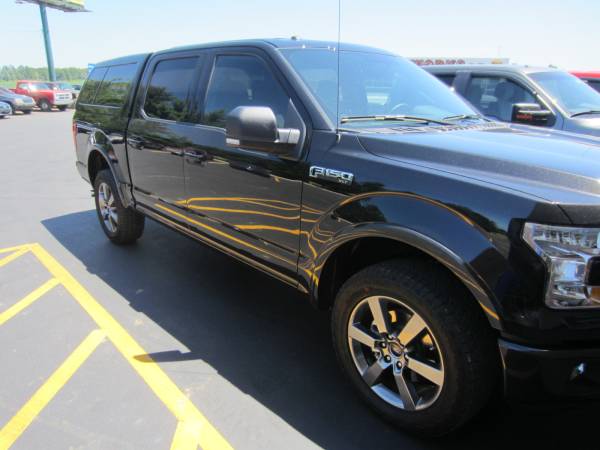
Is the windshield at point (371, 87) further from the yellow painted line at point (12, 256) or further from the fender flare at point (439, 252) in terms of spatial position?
the yellow painted line at point (12, 256)

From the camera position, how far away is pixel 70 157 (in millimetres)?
11023

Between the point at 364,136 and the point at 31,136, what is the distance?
627 inches

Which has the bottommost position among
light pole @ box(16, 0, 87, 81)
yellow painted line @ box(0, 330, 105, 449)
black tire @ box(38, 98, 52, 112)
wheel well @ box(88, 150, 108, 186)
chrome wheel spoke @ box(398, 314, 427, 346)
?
black tire @ box(38, 98, 52, 112)

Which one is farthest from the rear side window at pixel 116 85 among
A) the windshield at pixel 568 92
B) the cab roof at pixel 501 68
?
the windshield at pixel 568 92

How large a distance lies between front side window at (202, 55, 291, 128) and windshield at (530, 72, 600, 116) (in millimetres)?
3802

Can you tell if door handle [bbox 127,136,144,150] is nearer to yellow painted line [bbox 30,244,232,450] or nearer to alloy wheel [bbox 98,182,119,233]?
alloy wheel [bbox 98,182,119,233]

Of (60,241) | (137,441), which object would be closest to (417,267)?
(137,441)

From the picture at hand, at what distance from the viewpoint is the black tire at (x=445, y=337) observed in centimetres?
186

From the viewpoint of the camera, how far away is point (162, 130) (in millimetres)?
3574

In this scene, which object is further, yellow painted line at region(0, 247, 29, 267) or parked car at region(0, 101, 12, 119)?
parked car at region(0, 101, 12, 119)

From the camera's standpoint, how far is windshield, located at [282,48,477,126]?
2.62 meters

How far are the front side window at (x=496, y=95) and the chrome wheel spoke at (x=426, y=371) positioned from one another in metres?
4.15

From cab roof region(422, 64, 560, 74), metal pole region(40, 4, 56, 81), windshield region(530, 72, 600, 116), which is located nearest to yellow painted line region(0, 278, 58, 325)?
cab roof region(422, 64, 560, 74)

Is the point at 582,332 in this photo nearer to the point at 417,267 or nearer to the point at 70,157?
the point at 417,267
